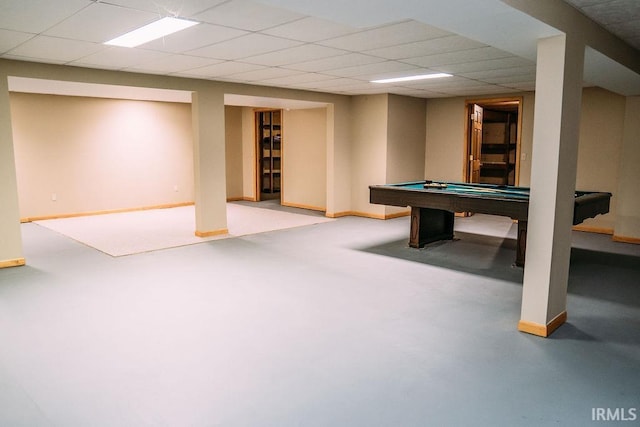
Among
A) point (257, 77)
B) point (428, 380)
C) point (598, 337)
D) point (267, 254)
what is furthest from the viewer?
point (257, 77)

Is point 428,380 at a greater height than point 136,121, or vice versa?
point 136,121

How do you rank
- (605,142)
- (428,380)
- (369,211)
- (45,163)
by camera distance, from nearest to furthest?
1. (428,380)
2. (605,142)
3. (45,163)
4. (369,211)

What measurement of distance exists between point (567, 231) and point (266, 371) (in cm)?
239

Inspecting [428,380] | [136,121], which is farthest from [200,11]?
[136,121]

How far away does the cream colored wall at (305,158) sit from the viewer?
9133mm

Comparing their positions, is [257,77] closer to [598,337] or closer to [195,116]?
[195,116]

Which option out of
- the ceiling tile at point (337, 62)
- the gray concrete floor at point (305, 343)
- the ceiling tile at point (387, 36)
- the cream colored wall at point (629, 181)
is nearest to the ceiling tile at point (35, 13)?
the ceiling tile at point (387, 36)

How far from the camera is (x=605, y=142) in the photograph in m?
6.85

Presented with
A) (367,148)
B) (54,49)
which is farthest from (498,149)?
(54,49)

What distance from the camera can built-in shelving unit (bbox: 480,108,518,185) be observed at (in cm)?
1049

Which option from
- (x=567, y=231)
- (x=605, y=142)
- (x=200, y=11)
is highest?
(x=200, y=11)

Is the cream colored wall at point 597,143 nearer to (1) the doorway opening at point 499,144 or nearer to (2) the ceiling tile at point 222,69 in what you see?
(1) the doorway opening at point 499,144

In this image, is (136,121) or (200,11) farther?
(136,121)

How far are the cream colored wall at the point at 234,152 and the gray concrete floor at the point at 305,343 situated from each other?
5.47m
